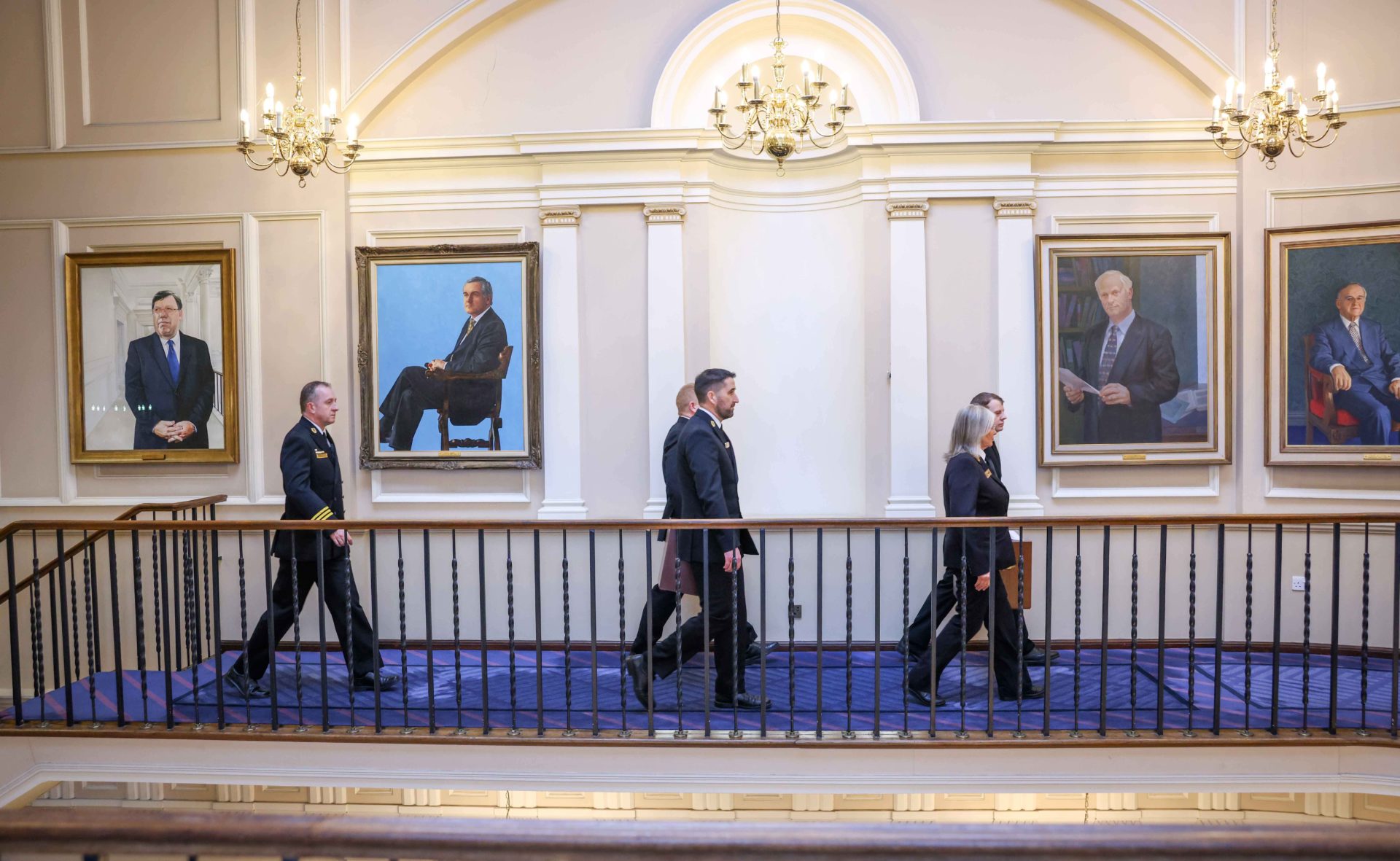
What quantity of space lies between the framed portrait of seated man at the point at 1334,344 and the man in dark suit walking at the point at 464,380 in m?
4.83

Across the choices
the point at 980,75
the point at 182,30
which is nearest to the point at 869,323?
the point at 980,75

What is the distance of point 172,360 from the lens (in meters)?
6.08

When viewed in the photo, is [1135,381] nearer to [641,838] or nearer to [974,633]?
[974,633]

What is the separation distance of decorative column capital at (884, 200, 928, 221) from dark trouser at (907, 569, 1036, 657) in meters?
2.27

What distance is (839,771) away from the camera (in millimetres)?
4078

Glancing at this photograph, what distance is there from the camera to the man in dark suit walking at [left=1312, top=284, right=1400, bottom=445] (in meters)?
5.55

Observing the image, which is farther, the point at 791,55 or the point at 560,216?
the point at 791,55

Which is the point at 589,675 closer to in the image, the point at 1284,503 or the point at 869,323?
the point at 869,323

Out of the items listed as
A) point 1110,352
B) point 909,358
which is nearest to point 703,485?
point 909,358

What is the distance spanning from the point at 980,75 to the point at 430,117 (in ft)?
11.5

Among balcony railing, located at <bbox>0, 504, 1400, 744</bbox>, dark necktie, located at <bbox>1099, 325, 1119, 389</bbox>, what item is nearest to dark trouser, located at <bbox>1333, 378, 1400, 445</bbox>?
balcony railing, located at <bbox>0, 504, 1400, 744</bbox>

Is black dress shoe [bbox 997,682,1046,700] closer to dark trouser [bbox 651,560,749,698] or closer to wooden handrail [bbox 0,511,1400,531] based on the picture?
wooden handrail [bbox 0,511,1400,531]

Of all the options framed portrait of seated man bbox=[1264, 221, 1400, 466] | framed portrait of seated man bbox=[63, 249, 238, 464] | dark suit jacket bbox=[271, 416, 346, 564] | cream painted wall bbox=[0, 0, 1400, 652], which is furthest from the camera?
framed portrait of seated man bbox=[63, 249, 238, 464]

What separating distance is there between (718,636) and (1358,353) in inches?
170
